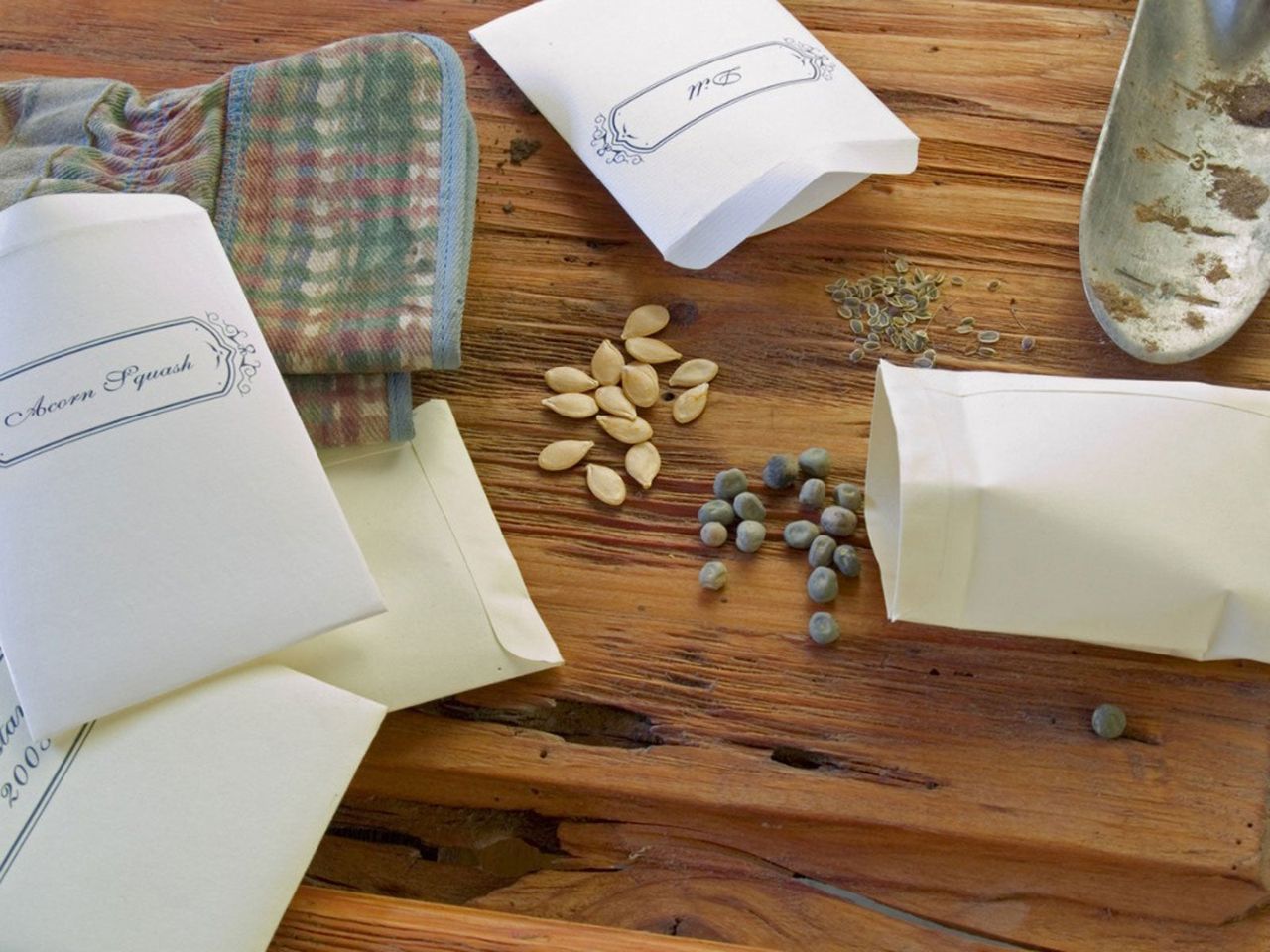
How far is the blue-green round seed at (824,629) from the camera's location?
1.85 ft

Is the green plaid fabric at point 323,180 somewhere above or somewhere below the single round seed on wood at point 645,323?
above

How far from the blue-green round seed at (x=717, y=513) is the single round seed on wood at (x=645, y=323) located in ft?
0.37

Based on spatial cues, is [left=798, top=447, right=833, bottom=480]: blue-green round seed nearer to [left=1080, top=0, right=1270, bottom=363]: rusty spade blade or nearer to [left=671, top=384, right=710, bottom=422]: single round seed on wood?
[left=671, top=384, right=710, bottom=422]: single round seed on wood

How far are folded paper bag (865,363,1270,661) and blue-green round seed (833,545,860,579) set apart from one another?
3 cm

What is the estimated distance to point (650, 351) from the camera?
64 cm

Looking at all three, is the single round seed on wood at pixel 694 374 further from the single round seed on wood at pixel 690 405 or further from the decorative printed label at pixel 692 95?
the decorative printed label at pixel 692 95

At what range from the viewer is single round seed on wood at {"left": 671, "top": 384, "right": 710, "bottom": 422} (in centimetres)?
62

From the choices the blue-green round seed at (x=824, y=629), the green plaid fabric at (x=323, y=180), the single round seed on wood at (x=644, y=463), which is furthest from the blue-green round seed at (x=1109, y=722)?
the green plaid fabric at (x=323, y=180)

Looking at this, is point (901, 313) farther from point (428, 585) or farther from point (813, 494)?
A: point (428, 585)

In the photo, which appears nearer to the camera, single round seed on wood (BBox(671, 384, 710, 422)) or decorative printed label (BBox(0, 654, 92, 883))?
decorative printed label (BBox(0, 654, 92, 883))

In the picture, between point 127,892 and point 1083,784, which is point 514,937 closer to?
point 127,892

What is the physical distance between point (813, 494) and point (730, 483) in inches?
1.7

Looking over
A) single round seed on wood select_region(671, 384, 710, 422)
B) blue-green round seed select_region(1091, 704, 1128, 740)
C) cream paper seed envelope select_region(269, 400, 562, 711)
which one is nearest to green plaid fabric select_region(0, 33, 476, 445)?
cream paper seed envelope select_region(269, 400, 562, 711)

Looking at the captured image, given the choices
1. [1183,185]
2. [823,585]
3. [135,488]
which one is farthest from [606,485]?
[1183,185]
